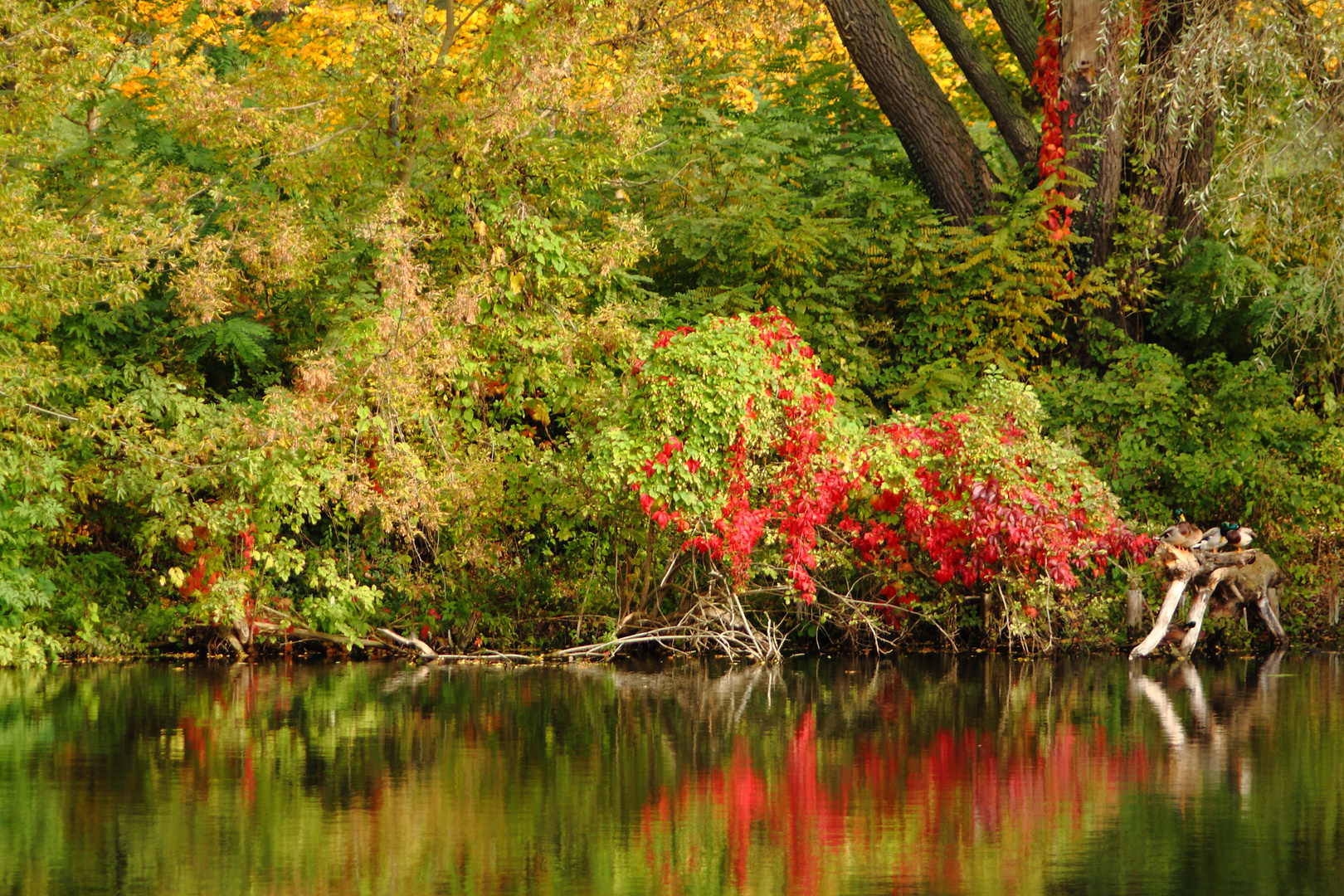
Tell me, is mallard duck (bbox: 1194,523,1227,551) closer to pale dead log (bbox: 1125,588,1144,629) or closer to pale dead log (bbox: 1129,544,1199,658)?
pale dead log (bbox: 1129,544,1199,658)

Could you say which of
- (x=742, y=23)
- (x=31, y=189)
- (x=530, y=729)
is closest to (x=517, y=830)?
(x=530, y=729)

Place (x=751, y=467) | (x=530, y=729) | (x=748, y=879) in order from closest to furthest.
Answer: (x=748, y=879) < (x=530, y=729) < (x=751, y=467)

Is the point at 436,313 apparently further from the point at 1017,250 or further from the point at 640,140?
the point at 1017,250

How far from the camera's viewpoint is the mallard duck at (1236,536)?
15.7m

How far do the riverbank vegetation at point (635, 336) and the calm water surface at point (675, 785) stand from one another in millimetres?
1952

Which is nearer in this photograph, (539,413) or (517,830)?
(517,830)

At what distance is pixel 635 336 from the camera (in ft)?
54.3

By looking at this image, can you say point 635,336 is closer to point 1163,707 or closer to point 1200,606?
point 1200,606

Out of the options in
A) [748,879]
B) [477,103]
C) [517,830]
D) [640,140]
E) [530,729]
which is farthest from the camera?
[640,140]

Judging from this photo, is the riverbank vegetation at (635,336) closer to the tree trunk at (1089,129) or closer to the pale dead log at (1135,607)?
the tree trunk at (1089,129)

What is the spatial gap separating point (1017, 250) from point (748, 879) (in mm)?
14318

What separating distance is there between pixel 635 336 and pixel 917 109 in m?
5.84

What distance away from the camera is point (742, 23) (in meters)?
20.1

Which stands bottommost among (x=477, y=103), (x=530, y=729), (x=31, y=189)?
(x=530, y=729)
